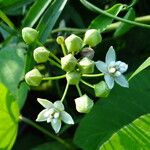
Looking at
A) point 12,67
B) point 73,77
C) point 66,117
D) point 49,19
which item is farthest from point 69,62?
point 12,67

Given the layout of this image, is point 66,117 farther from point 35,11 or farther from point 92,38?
point 35,11

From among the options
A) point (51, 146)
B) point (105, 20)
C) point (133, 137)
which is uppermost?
point (105, 20)

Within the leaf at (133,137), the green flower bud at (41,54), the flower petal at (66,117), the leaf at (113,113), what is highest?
the green flower bud at (41,54)

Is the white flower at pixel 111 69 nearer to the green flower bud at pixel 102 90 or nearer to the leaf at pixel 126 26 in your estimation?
the green flower bud at pixel 102 90

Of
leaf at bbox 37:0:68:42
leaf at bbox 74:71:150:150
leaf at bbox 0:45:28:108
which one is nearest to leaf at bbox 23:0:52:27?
leaf at bbox 37:0:68:42

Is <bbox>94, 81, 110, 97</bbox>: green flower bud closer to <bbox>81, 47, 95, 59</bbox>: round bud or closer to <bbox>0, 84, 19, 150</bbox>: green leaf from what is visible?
<bbox>81, 47, 95, 59</bbox>: round bud

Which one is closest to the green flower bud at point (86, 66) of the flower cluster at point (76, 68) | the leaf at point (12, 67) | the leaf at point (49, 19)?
the flower cluster at point (76, 68)
